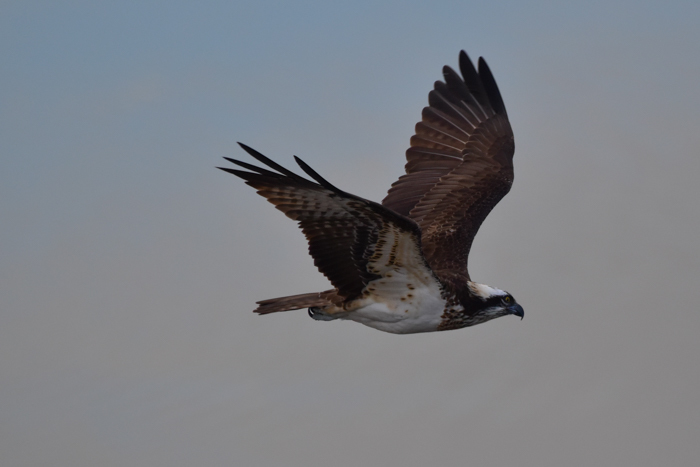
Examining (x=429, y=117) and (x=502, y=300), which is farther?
(x=429, y=117)

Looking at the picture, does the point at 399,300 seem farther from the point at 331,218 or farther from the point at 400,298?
the point at 331,218

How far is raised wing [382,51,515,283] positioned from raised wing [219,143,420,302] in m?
2.08

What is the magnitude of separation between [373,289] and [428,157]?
3.50m

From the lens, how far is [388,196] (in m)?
11.2

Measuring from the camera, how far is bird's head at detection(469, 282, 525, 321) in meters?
9.27

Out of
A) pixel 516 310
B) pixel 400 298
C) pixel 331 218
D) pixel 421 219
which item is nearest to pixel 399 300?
pixel 400 298

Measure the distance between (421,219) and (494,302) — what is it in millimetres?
1803

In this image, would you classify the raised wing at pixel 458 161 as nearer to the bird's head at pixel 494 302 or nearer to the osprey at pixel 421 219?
the osprey at pixel 421 219

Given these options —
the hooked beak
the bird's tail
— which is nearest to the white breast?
the bird's tail

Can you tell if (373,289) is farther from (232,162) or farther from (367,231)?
(232,162)

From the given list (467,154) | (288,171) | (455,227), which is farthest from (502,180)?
(288,171)

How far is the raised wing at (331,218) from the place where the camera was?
24.3 ft

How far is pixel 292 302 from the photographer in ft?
29.2

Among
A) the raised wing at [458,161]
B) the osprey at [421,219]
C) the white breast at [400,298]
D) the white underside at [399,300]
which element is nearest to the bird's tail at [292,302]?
the osprey at [421,219]
